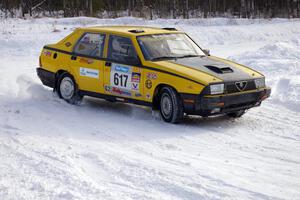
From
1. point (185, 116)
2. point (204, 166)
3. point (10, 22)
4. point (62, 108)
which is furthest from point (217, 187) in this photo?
point (10, 22)

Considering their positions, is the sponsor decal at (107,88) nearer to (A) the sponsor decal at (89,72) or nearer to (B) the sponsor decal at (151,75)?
(A) the sponsor decal at (89,72)

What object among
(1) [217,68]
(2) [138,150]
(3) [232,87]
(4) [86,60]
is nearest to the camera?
(2) [138,150]

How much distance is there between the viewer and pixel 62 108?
9.45 metres

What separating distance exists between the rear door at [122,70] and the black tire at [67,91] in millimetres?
874

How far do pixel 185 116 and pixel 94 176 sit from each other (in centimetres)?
364

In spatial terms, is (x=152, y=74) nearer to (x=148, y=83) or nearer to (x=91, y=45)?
(x=148, y=83)

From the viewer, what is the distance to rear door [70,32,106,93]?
30.8 ft

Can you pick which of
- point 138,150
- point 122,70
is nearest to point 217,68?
point 122,70

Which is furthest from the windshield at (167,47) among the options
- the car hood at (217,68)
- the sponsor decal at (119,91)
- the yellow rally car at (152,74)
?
the sponsor decal at (119,91)

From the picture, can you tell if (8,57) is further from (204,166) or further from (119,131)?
(204,166)

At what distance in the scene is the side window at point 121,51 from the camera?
890 centimetres

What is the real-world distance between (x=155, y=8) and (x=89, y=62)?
91.7 ft

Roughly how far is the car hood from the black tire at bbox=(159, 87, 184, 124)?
43 cm

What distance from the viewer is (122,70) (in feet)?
29.4
